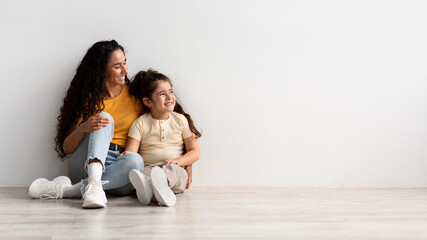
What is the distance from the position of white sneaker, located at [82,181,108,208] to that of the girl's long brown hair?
57cm

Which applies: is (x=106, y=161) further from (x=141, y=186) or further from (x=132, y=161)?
(x=141, y=186)

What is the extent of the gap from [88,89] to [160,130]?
1.23 feet

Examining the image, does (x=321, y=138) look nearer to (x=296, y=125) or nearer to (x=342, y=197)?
(x=296, y=125)

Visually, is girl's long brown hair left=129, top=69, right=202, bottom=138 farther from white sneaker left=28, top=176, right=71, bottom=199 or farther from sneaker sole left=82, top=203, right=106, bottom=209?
sneaker sole left=82, top=203, right=106, bottom=209

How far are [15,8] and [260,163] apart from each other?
140 cm

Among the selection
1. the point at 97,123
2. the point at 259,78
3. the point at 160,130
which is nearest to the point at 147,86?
the point at 160,130

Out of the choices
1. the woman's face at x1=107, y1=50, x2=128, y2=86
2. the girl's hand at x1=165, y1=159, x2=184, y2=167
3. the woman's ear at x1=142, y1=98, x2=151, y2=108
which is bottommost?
the girl's hand at x1=165, y1=159, x2=184, y2=167

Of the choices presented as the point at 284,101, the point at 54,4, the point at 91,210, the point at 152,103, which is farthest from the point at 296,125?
the point at 54,4

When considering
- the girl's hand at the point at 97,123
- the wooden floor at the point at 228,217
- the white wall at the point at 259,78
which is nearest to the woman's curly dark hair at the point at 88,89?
the white wall at the point at 259,78

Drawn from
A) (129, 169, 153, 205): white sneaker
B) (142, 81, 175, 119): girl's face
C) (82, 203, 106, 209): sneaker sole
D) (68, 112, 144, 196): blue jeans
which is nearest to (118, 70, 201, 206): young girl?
(142, 81, 175, 119): girl's face

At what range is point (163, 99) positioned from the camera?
210 cm

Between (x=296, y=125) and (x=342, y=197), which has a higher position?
(x=296, y=125)

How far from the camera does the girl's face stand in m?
2.10

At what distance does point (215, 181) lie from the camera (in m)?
2.31
